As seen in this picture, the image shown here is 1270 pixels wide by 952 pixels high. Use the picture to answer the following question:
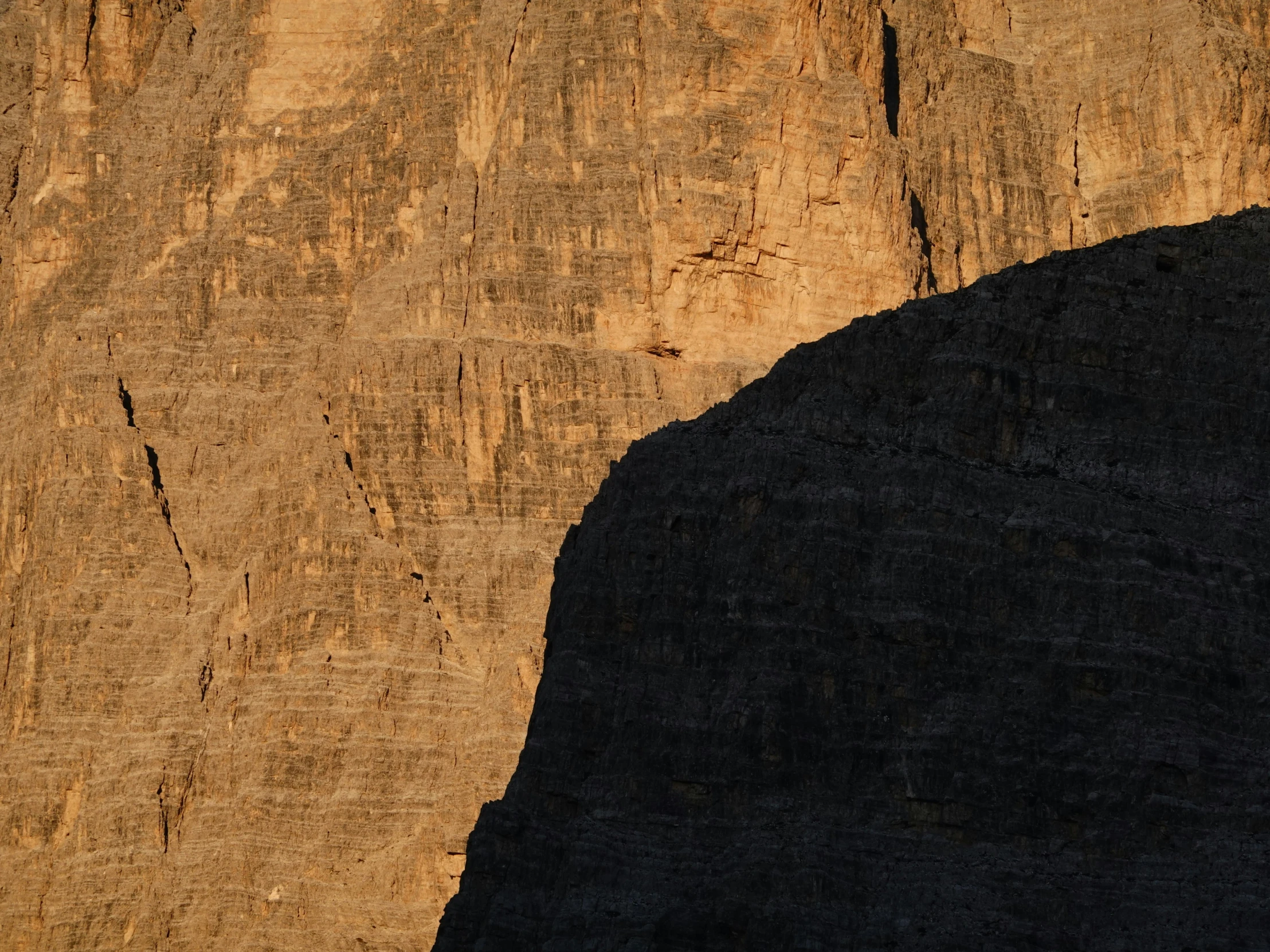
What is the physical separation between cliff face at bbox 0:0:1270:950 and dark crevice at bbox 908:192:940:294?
276mm

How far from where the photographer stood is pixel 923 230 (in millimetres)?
101750

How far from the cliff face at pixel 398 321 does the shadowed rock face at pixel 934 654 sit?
3423mm

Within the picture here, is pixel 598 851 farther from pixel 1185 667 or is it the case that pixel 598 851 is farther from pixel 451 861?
pixel 1185 667

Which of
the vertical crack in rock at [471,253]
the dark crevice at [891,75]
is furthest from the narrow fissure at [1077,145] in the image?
the vertical crack in rock at [471,253]

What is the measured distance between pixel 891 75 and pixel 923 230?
6202 millimetres

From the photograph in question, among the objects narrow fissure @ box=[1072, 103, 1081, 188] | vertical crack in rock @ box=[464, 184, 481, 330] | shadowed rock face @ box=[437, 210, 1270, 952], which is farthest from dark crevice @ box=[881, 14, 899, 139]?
vertical crack in rock @ box=[464, 184, 481, 330]

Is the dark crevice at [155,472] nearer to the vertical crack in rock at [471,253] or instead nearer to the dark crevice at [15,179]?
Answer: the vertical crack in rock at [471,253]

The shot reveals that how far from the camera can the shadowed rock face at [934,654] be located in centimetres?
8512

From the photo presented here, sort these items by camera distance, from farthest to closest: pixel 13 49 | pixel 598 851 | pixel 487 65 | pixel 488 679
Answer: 1. pixel 13 49
2. pixel 487 65
3. pixel 488 679
4. pixel 598 851

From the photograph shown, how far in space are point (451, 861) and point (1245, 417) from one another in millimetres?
27720

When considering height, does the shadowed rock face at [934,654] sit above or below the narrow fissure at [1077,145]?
below

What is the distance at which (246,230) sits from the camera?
104250 mm

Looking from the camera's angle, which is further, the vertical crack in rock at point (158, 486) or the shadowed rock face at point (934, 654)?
the vertical crack in rock at point (158, 486)

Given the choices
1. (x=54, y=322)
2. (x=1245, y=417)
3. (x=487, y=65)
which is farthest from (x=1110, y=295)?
(x=54, y=322)
